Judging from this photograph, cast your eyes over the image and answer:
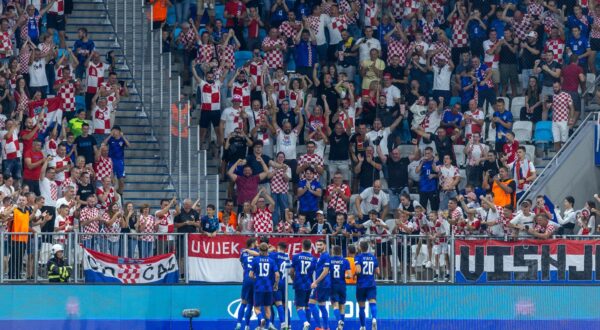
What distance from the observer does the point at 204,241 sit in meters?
35.8

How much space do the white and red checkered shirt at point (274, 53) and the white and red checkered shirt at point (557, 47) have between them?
663 cm

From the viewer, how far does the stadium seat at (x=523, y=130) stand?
4162cm

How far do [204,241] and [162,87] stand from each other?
18.4ft

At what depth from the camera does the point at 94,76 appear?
40.6 meters

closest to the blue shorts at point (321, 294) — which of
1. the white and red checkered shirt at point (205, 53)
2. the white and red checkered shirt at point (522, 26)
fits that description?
the white and red checkered shirt at point (205, 53)

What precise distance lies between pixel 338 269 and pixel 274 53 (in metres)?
9.21

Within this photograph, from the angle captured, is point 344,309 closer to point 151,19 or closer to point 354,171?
point 354,171

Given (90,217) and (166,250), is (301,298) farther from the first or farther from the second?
(90,217)

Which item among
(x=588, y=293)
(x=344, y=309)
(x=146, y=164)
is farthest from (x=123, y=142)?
(x=588, y=293)

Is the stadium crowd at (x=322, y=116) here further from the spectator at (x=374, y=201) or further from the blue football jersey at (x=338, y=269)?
the blue football jersey at (x=338, y=269)

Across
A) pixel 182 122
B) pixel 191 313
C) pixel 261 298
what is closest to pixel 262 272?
pixel 261 298

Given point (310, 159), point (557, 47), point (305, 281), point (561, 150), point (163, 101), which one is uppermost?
point (557, 47)

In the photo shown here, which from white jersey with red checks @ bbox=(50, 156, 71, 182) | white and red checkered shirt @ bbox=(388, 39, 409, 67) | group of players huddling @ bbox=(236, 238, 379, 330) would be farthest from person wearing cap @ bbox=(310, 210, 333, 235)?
white and red checkered shirt @ bbox=(388, 39, 409, 67)

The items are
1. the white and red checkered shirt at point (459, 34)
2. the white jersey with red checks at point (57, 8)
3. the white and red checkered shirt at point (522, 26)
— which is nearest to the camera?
the white jersey with red checks at point (57, 8)
